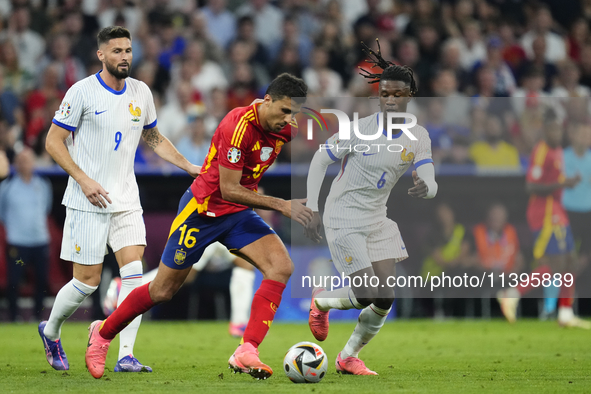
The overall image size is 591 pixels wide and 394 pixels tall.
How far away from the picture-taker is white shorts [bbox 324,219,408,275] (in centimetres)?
640

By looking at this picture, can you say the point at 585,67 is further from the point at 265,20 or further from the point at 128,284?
the point at 128,284

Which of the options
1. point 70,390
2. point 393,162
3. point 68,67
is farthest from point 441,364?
point 68,67

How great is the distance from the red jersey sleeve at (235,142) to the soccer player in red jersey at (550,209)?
6.66m

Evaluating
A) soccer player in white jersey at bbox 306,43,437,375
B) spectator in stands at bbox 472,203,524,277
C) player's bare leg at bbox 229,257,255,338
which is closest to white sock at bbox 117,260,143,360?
soccer player in white jersey at bbox 306,43,437,375

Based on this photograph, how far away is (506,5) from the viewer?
55.4ft

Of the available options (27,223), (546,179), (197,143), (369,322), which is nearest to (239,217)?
(369,322)

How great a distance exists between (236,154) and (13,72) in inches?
367

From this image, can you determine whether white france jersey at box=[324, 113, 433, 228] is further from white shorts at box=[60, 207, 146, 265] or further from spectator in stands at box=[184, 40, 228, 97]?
spectator in stands at box=[184, 40, 228, 97]

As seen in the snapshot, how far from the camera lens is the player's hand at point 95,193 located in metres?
6.10

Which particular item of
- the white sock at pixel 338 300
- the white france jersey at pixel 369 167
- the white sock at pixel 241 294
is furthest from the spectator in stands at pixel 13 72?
the white sock at pixel 338 300

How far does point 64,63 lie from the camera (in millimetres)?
13797

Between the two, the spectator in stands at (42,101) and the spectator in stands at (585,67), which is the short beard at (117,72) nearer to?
the spectator in stands at (42,101)

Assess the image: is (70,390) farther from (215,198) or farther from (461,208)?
(461,208)

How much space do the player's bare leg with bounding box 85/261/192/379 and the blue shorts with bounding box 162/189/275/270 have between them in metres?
0.10
